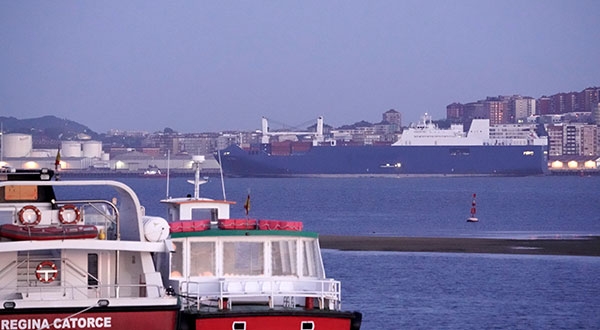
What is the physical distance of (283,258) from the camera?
22.1m

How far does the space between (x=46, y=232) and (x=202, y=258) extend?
280 centimetres

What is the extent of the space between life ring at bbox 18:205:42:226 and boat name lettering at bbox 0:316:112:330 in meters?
1.72

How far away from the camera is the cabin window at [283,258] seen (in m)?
22.0

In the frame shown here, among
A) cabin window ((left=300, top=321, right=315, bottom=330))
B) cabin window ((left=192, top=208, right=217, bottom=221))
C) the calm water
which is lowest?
the calm water

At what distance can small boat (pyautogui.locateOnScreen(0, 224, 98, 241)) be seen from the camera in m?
20.0

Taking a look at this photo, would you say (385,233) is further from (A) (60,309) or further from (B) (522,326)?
(A) (60,309)

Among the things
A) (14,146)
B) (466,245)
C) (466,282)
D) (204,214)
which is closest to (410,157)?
(14,146)

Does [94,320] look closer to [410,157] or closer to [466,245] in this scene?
[466,245]

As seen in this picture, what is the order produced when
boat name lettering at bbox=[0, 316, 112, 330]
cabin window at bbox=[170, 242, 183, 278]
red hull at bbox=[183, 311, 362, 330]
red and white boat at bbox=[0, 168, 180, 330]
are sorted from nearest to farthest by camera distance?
boat name lettering at bbox=[0, 316, 112, 330] → red and white boat at bbox=[0, 168, 180, 330] → red hull at bbox=[183, 311, 362, 330] → cabin window at bbox=[170, 242, 183, 278]

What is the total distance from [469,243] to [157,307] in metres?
38.6

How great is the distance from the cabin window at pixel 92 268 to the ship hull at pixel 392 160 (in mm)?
168178

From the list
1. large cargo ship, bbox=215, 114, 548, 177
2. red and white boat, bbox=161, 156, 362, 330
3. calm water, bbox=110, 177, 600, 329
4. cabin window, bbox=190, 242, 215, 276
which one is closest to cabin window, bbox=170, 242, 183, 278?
red and white boat, bbox=161, 156, 362, 330

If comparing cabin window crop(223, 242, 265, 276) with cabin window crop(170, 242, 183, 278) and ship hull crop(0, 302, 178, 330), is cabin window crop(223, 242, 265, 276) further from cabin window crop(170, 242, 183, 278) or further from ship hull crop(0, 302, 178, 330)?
ship hull crop(0, 302, 178, 330)

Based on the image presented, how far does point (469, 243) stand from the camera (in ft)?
188
